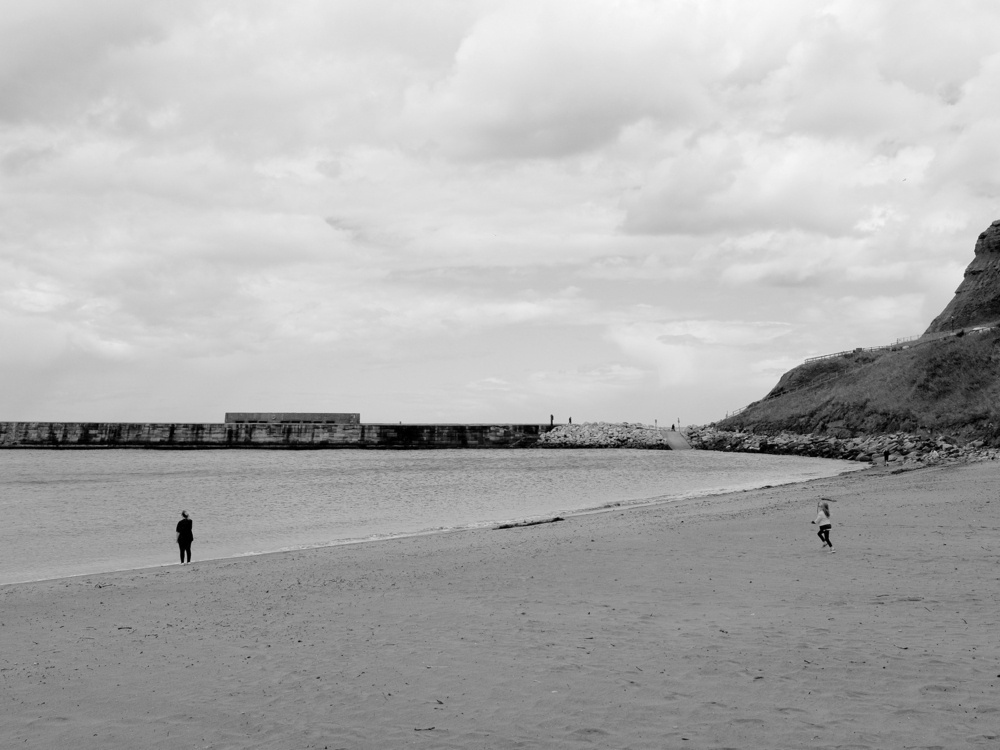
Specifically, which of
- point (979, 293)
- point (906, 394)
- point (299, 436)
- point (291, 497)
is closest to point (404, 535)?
point (291, 497)

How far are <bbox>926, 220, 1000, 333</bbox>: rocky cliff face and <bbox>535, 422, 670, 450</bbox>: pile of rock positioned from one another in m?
38.0

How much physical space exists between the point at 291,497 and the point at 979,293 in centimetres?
9481

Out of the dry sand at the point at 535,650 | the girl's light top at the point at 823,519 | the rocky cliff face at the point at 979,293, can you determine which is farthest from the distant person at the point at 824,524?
the rocky cliff face at the point at 979,293

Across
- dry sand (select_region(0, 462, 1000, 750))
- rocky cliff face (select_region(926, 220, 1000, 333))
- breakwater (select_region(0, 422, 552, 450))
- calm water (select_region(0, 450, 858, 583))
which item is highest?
rocky cliff face (select_region(926, 220, 1000, 333))

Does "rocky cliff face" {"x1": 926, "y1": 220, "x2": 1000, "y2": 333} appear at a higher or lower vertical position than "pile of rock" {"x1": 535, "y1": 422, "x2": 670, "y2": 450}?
higher

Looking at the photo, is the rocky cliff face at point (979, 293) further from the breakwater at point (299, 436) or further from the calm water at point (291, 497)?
the breakwater at point (299, 436)

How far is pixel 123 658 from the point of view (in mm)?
11266

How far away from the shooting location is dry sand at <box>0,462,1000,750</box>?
8102 mm

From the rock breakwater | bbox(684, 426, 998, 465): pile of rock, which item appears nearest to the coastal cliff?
bbox(684, 426, 998, 465): pile of rock

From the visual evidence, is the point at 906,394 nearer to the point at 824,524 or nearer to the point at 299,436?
the point at 824,524

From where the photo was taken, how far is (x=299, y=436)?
11612cm

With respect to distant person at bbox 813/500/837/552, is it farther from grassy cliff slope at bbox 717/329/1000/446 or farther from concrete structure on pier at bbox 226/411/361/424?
concrete structure on pier at bbox 226/411/361/424

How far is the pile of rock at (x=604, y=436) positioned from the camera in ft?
349

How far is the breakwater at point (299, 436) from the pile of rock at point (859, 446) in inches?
1149
